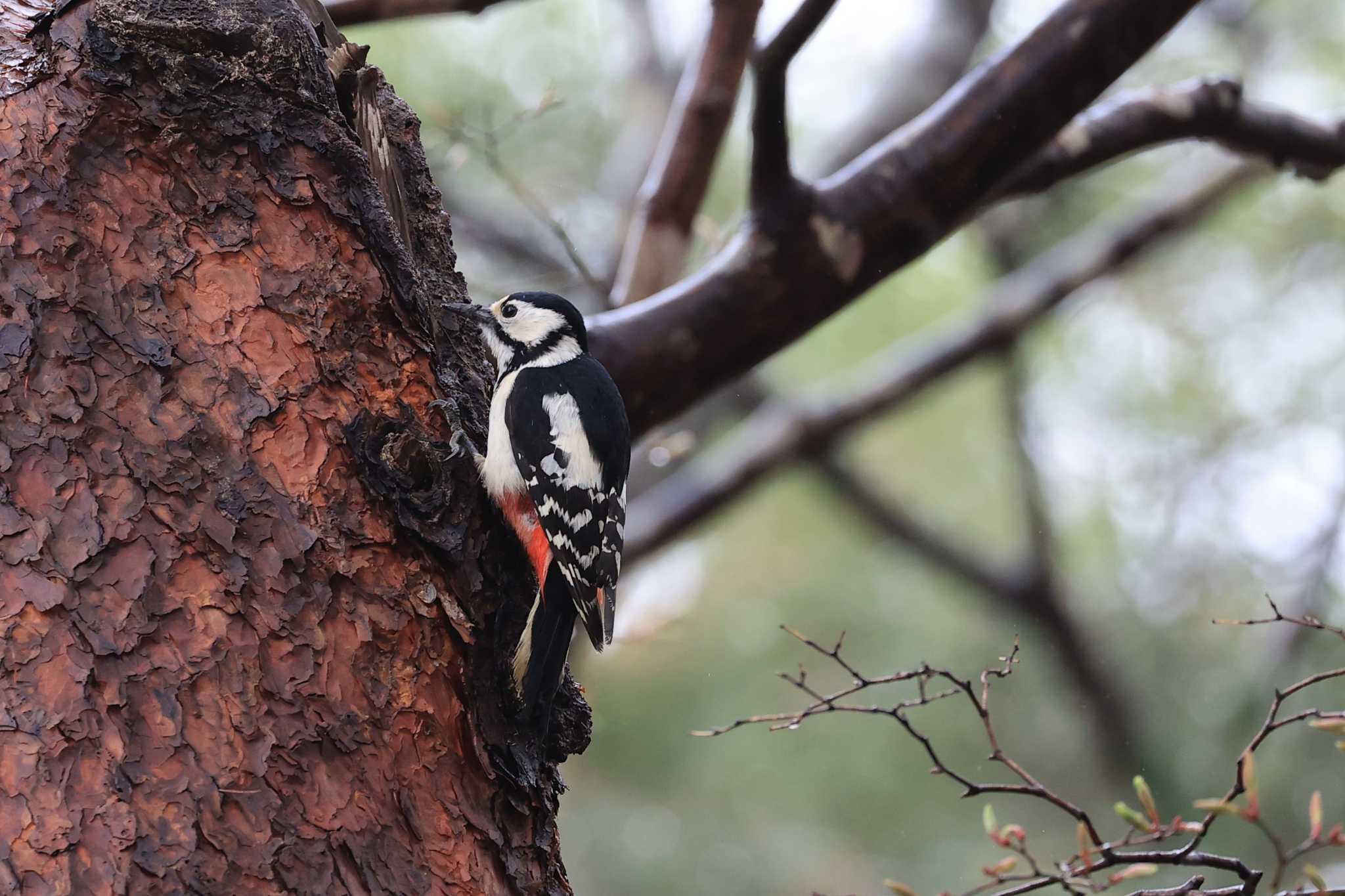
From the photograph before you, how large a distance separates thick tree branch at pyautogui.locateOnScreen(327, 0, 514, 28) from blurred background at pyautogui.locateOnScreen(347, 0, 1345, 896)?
1.32 metres

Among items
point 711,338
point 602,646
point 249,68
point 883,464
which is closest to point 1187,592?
point 883,464

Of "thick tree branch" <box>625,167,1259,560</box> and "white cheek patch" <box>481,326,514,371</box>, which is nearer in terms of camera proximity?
"white cheek patch" <box>481,326,514,371</box>

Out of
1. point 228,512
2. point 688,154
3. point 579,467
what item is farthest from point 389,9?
point 228,512

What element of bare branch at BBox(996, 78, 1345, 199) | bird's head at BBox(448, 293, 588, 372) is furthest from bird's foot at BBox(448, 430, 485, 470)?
bare branch at BBox(996, 78, 1345, 199)

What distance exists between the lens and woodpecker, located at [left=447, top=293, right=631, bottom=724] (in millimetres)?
1568

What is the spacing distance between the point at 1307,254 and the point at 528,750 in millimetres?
5190

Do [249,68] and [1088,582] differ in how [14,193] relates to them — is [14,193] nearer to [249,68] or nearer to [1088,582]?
[249,68]

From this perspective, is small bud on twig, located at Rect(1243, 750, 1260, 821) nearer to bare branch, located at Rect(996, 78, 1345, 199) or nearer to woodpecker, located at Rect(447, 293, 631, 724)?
woodpecker, located at Rect(447, 293, 631, 724)

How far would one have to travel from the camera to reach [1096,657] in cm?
471

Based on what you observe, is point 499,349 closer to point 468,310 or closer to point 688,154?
point 468,310

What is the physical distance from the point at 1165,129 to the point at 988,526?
10.3 feet

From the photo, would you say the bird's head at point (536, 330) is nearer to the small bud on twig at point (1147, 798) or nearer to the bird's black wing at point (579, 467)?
the bird's black wing at point (579, 467)

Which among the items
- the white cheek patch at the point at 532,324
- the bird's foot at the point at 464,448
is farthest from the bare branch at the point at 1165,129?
the bird's foot at the point at 464,448

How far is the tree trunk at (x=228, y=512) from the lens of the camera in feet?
3.98
